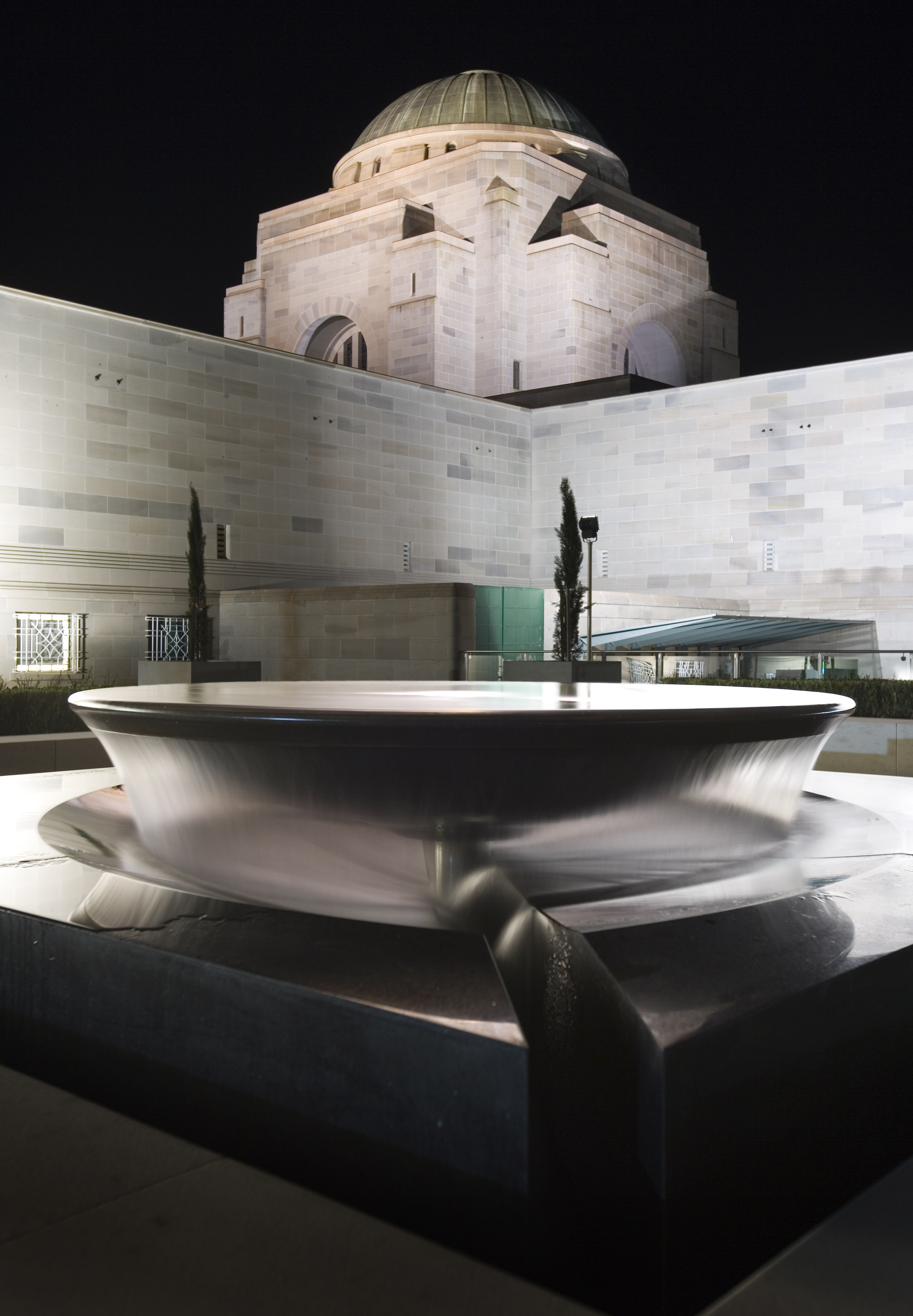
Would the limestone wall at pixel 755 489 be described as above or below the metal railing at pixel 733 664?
above

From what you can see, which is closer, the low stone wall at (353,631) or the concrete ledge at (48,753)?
the concrete ledge at (48,753)

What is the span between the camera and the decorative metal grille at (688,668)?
16844mm

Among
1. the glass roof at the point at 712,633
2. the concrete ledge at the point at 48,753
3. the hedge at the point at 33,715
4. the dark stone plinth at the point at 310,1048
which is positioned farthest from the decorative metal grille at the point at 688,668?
the dark stone plinth at the point at 310,1048

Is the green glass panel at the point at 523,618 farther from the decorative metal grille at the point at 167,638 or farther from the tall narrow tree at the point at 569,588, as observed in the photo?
the decorative metal grille at the point at 167,638

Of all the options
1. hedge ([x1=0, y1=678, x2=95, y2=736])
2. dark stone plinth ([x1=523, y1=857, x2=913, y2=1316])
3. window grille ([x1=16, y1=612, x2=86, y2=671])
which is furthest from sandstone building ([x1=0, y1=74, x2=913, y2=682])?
dark stone plinth ([x1=523, y1=857, x2=913, y2=1316])

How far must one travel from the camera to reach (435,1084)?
2236 mm

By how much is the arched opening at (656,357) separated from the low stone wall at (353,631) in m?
20.5

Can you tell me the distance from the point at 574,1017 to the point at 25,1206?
120cm

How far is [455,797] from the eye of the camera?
304 cm

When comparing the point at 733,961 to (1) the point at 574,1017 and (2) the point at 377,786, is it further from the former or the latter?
(2) the point at 377,786

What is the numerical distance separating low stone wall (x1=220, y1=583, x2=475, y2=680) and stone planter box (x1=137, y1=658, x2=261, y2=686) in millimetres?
2716

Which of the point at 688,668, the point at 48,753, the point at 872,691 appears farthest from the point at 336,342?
the point at 48,753

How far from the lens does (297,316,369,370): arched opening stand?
36438 mm

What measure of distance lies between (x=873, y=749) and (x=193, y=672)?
28.7 ft
